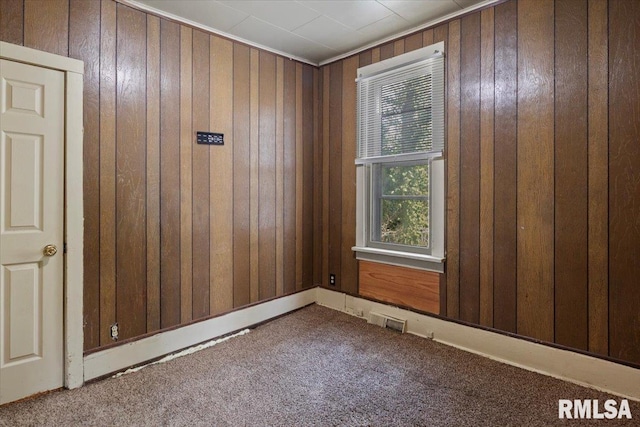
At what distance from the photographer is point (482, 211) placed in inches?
107

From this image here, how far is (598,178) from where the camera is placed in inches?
87.4

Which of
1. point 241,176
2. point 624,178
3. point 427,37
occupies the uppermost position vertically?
point 427,37

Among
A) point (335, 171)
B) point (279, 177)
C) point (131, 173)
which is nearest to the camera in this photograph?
point (131, 173)

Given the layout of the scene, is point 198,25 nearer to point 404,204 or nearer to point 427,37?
point 427,37

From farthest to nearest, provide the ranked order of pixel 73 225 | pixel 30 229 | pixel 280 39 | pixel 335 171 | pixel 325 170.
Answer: pixel 325 170 → pixel 335 171 → pixel 280 39 → pixel 73 225 → pixel 30 229

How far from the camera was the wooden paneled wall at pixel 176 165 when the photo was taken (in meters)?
2.40

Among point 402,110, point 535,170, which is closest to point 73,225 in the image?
point 402,110

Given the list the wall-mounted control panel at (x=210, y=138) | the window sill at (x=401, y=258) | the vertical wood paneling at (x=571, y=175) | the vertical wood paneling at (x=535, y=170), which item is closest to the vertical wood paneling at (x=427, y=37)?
the vertical wood paneling at (x=535, y=170)

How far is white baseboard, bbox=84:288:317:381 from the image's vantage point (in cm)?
243

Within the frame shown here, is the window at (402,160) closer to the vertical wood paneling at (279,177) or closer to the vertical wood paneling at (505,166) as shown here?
the vertical wood paneling at (505,166)

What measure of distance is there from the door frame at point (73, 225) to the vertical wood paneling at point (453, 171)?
108 inches

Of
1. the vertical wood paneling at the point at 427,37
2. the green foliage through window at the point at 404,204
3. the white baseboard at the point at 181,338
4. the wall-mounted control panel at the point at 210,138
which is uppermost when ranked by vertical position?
the vertical wood paneling at the point at 427,37

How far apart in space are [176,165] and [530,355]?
3073mm

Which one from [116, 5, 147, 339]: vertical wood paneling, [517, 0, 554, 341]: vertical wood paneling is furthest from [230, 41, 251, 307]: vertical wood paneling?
[517, 0, 554, 341]: vertical wood paneling
